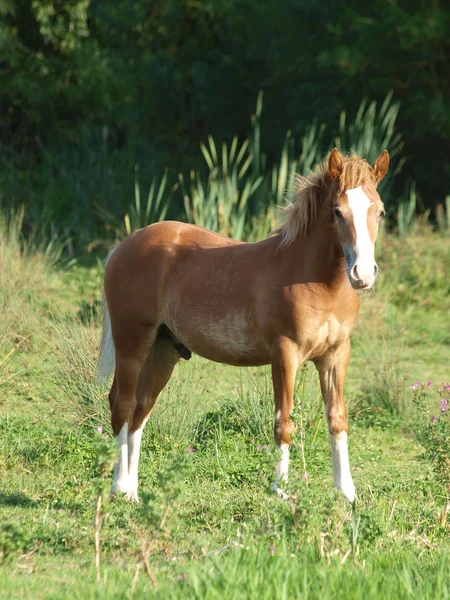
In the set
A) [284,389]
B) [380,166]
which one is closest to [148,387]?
[284,389]

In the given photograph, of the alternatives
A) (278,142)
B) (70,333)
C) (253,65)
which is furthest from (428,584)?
(253,65)

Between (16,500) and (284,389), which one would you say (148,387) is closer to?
(16,500)

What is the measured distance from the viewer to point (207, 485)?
569cm

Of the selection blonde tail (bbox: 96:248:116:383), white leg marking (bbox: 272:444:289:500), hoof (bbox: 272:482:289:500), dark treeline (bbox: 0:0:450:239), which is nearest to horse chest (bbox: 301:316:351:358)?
white leg marking (bbox: 272:444:289:500)

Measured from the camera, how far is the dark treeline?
14.6 m

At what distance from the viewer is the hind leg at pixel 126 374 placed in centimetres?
559

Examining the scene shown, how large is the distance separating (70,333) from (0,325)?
0.80 meters

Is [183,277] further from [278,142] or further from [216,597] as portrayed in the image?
[278,142]

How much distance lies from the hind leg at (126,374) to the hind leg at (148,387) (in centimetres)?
7

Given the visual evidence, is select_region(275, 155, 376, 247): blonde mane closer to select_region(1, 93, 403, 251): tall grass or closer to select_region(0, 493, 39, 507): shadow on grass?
select_region(0, 493, 39, 507): shadow on grass

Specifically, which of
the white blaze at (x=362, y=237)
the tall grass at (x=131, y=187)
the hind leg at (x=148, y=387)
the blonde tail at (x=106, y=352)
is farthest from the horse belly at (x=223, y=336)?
the tall grass at (x=131, y=187)

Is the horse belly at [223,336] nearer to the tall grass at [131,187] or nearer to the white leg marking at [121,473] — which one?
the white leg marking at [121,473]

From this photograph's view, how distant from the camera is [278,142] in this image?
16516 mm

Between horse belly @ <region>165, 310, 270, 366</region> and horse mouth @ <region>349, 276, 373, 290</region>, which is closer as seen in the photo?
horse mouth @ <region>349, 276, 373, 290</region>
